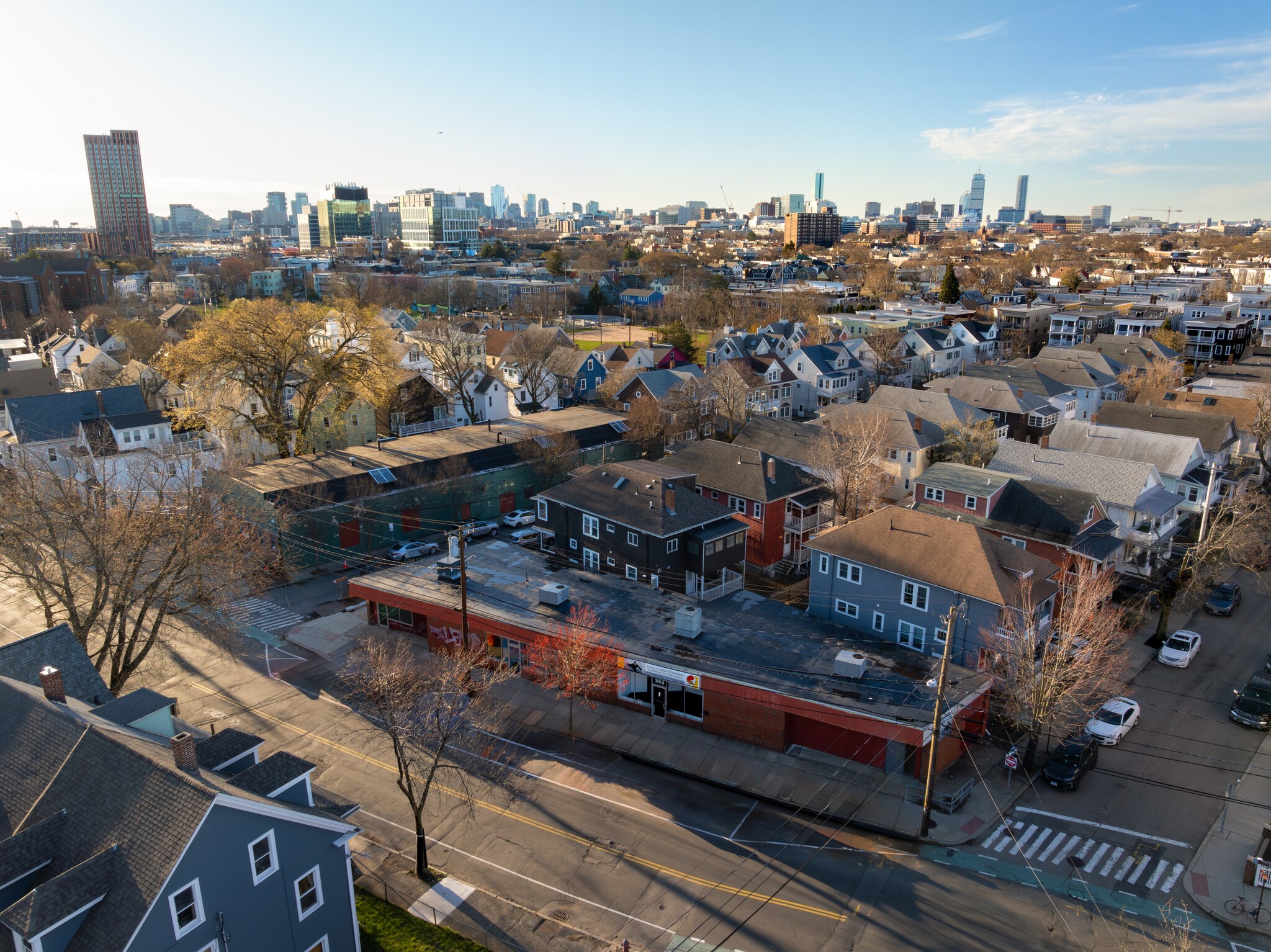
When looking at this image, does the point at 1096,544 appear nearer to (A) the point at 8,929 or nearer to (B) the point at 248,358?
(A) the point at 8,929

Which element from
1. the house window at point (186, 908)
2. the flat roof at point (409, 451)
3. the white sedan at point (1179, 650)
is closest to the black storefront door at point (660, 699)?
the house window at point (186, 908)

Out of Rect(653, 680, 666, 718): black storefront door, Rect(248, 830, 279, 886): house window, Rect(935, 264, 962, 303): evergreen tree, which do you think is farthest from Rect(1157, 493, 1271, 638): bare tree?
Rect(935, 264, 962, 303): evergreen tree

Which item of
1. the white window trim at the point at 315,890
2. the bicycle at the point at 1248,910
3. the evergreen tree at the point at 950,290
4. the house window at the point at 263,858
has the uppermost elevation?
the evergreen tree at the point at 950,290

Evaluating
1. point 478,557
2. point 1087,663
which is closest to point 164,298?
point 478,557

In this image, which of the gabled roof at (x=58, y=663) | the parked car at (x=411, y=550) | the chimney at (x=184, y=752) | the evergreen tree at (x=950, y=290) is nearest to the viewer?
the chimney at (x=184, y=752)

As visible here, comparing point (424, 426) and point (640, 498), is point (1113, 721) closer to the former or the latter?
point (640, 498)

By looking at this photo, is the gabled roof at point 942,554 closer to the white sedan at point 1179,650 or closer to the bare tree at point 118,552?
the white sedan at point 1179,650

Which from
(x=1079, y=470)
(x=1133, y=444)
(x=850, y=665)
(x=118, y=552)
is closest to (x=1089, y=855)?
(x=850, y=665)
